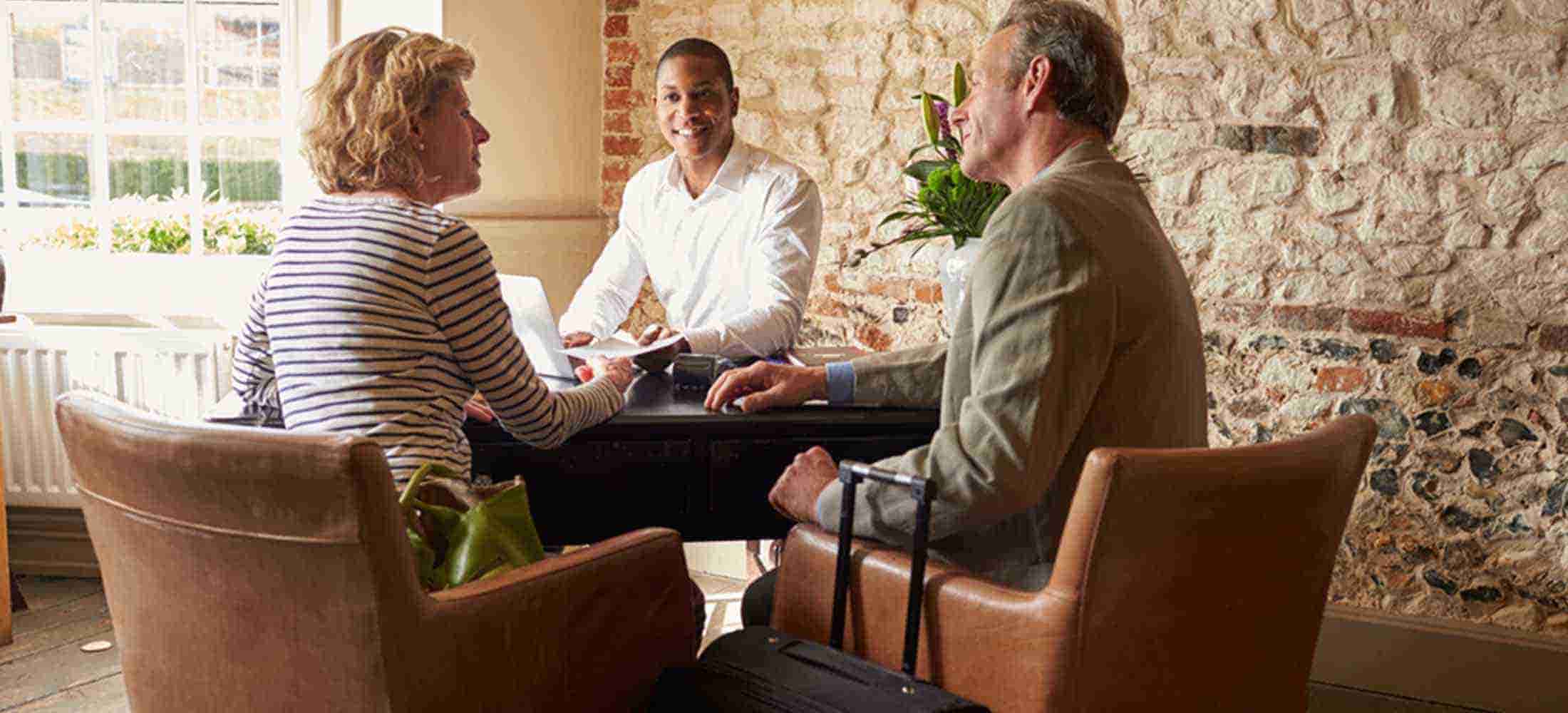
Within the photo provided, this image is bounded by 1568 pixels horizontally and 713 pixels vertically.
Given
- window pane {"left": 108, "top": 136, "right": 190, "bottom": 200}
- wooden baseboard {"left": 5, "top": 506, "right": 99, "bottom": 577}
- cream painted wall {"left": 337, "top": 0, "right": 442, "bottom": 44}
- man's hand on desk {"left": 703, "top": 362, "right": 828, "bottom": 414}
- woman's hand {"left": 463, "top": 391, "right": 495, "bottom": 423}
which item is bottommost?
wooden baseboard {"left": 5, "top": 506, "right": 99, "bottom": 577}

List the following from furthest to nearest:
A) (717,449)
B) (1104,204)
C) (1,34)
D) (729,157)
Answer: (1,34), (729,157), (717,449), (1104,204)

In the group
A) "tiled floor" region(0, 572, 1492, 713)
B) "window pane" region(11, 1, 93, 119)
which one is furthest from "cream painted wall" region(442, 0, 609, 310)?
"tiled floor" region(0, 572, 1492, 713)

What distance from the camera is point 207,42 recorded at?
4875 millimetres

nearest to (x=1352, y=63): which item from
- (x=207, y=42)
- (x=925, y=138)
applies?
(x=925, y=138)

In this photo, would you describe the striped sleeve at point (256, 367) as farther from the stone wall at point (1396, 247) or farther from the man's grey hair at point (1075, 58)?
the stone wall at point (1396, 247)

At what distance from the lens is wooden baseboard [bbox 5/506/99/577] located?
4.59 meters

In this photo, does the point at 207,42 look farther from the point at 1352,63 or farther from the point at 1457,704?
the point at 1457,704

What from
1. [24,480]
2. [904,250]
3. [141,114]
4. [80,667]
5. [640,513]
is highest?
[141,114]

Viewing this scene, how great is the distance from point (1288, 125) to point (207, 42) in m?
3.37

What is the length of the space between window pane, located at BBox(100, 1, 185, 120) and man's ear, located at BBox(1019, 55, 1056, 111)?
11.6ft

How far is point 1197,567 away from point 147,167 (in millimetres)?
4073

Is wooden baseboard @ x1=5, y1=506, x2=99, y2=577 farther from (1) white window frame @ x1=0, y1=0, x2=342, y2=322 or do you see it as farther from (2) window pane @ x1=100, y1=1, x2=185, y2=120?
(2) window pane @ x1=100, y1=1, x2=185, y2=120

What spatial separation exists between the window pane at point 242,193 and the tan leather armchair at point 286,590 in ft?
10.3

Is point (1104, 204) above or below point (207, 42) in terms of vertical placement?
below
